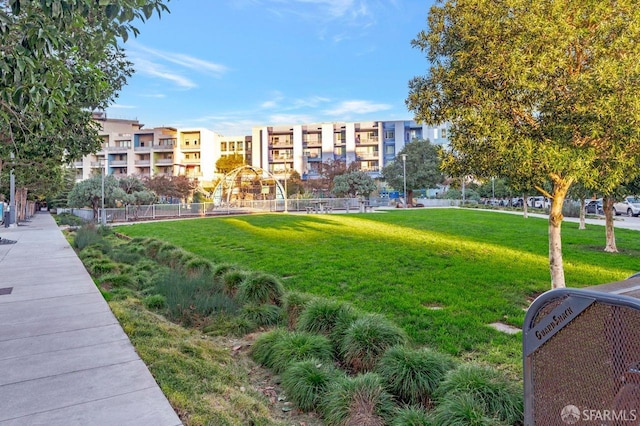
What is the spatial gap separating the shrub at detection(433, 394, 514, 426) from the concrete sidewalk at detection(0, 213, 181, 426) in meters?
1.95

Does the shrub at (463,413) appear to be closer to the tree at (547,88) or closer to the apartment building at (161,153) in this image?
the tree at (547,88)

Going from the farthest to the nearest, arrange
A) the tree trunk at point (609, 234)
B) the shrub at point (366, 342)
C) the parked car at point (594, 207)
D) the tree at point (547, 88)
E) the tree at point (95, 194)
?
the tree at point (95, 194), the parked car at point (594, 207), the tree trunk at point (609, 234), the tree at point (547, 88), the shrub at point (366, 342)

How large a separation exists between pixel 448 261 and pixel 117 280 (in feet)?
24.7

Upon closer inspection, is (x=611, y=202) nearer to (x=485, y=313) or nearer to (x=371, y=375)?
(x=485, y=313)

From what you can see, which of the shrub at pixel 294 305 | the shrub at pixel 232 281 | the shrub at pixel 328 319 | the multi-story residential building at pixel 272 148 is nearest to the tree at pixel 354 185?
the multi-story residential building at pixel 272 148

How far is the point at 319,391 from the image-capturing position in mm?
3799

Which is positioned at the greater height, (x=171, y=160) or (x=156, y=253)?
(x=171, y=160)

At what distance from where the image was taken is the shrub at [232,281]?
24.8ft

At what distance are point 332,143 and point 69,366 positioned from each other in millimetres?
71207

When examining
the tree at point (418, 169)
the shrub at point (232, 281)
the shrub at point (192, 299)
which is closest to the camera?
the shrub at point (192, 299)

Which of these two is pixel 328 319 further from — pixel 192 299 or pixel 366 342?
pixel 192 299

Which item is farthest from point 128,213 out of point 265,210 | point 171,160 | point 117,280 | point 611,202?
point 171,160

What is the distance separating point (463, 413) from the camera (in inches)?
116

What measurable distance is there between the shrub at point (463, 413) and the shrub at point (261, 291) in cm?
406
